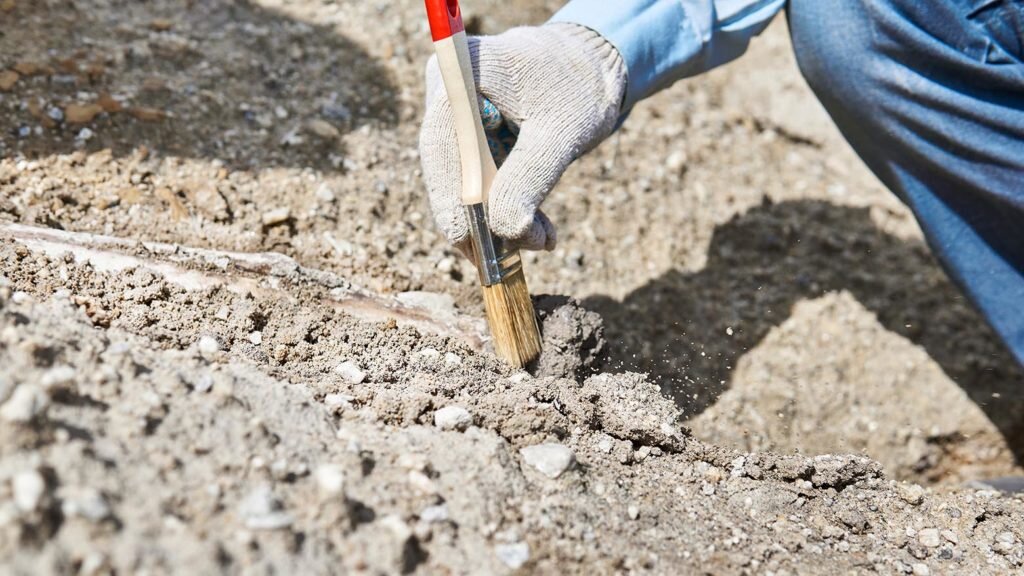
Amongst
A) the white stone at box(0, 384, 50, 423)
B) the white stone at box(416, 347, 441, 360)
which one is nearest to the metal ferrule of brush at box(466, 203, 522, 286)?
the white stone at box(416, 347, 441, 360)

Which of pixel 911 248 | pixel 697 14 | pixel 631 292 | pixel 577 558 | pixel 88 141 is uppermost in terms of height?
pixel 697 14

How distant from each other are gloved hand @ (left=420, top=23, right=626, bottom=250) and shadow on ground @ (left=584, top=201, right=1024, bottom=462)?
574 mm

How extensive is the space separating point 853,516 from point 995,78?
951 millimetres

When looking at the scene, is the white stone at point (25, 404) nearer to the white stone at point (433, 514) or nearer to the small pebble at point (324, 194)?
the white stone at point (433, 514)

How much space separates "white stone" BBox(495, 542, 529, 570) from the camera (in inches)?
42.3

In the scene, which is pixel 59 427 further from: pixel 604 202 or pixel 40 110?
pixel 604 202

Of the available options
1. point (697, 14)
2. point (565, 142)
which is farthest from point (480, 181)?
point (697, 14)

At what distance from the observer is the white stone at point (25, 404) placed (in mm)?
914

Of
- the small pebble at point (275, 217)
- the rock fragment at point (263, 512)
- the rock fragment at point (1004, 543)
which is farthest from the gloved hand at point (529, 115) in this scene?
the rock fragment at point (1004, 543)

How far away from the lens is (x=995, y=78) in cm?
167

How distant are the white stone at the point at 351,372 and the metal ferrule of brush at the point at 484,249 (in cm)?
27

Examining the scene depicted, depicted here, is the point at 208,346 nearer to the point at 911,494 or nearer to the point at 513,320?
the point at 513,320

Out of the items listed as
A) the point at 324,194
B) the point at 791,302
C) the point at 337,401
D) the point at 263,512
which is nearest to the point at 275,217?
the point at 324,194

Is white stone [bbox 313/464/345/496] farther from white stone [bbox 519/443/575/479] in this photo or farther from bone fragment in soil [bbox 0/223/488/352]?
bone fragment in soil [bbox 0/223/488/352]
